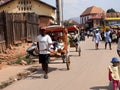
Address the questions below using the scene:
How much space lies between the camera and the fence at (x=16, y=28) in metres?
24.6

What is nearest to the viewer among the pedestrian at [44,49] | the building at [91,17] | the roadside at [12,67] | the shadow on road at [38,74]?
the pedestrian at [44,49]

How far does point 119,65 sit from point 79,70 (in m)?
5.84

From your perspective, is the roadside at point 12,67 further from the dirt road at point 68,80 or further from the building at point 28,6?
the building at point 28,6

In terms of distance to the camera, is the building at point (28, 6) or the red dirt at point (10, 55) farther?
the building at point (28, 6)

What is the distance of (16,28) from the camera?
1115 inches

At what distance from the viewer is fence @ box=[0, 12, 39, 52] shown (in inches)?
968

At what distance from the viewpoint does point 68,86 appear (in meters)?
12.2

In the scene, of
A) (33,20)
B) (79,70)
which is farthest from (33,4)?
(79,70)

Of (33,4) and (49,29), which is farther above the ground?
(33,4)

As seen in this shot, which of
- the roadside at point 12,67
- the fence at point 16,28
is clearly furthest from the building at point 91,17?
the roadside at point 12,67

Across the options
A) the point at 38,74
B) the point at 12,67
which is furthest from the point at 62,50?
→ the point at 12,67

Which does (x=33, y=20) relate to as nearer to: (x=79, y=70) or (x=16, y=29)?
(x=16, y=29)

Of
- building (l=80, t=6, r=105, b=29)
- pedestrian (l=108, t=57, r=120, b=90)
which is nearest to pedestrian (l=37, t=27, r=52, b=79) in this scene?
pedestrian (l=108, t=57, r=120, b=90)

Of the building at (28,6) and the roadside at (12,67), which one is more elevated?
the building at (28,6)
